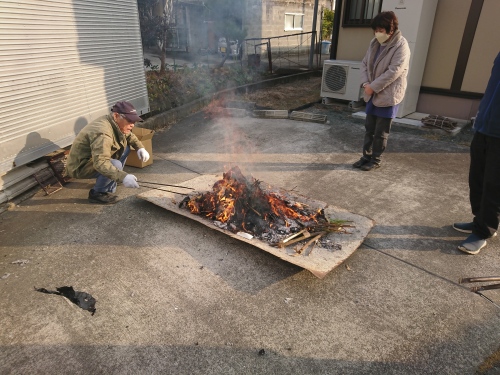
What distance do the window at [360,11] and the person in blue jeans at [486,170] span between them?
6.11 metres

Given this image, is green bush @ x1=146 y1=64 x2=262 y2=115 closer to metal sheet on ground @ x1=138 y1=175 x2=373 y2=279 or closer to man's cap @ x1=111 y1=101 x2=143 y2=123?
man's cap @ x1=111 y1=101 x2=143 y2=123

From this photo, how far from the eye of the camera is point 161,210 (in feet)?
13.8

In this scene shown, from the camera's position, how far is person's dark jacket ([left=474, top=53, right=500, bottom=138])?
3104mm

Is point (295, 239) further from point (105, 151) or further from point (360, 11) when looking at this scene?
point (360, 11)

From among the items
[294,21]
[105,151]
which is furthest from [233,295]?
[294,21]

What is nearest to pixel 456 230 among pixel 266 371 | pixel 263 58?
pixel 266 371

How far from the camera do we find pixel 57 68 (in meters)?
4.82

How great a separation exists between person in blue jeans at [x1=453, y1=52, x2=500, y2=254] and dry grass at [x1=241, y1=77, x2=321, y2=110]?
19.0 ft

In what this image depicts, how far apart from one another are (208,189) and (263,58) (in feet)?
39.0

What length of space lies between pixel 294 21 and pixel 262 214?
677 inches

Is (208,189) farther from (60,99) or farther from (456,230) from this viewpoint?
(456,230)

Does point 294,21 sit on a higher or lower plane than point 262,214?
higher

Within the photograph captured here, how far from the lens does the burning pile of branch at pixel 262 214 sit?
134 inches

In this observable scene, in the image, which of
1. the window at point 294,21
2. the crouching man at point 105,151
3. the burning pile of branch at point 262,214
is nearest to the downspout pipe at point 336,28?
the burning pile of branch at point 262,214
